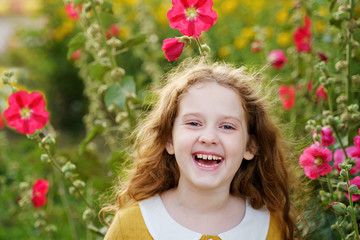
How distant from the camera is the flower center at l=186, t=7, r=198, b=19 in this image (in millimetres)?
1373

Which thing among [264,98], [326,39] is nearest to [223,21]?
[326,39]

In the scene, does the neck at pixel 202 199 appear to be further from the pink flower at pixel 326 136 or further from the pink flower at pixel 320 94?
the pink flower at pixel 320 94

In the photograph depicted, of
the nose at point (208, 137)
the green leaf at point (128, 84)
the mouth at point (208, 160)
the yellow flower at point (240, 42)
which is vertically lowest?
the mouth at point (208, 160)

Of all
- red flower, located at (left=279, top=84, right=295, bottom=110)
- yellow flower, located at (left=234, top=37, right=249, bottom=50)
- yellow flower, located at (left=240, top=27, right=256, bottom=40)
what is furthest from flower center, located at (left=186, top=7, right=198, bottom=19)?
yellow flower, located at (left=234, top=37, right=249, bottom=50)

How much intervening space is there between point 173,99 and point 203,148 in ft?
0.70

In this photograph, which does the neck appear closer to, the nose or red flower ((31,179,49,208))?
the nose

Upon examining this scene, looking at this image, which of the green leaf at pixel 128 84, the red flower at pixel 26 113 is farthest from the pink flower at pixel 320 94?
the red flower at pixel 26 113

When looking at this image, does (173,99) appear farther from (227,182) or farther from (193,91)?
(227,182)

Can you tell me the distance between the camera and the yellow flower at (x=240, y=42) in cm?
329

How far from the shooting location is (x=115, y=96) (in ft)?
5.81

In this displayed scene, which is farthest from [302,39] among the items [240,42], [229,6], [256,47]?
[229,6]

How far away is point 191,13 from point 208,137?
36 cm

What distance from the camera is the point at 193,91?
1.43 metres

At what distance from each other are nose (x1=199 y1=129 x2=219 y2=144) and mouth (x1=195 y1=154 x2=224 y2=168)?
0.04 metres
